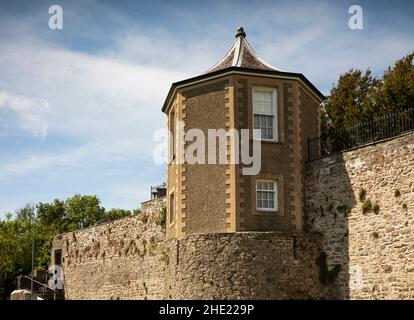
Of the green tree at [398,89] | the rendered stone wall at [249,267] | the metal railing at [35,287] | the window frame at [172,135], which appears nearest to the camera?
the rendered stone wall at [249,267]

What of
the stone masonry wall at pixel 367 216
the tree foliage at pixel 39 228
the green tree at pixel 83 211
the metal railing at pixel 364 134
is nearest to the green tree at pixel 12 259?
the tree foliage at pixel 39 228

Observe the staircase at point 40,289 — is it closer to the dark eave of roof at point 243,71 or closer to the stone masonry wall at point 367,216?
the dark eave of roof at point 243,71

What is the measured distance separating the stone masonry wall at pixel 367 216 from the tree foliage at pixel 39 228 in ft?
68.0

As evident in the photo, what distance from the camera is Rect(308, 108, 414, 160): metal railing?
22.8m

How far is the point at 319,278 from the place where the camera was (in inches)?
840

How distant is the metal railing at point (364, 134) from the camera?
2275 centimetres

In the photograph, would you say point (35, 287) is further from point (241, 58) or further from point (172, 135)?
point (241, 58)

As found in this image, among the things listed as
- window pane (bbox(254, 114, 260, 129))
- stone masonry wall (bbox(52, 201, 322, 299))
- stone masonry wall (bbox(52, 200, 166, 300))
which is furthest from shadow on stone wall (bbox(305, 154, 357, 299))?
stone masonry wall (bbox(52, 200, 166, 300))

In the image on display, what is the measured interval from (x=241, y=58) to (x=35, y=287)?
22.5m

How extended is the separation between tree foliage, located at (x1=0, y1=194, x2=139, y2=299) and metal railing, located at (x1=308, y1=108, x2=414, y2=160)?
17.0m

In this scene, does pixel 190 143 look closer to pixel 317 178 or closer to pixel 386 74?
pixel 317 178

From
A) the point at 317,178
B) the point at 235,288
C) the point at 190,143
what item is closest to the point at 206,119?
the point at 190,143

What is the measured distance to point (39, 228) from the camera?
56.8 meters

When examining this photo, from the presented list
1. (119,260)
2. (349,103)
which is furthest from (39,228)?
(349,103)
